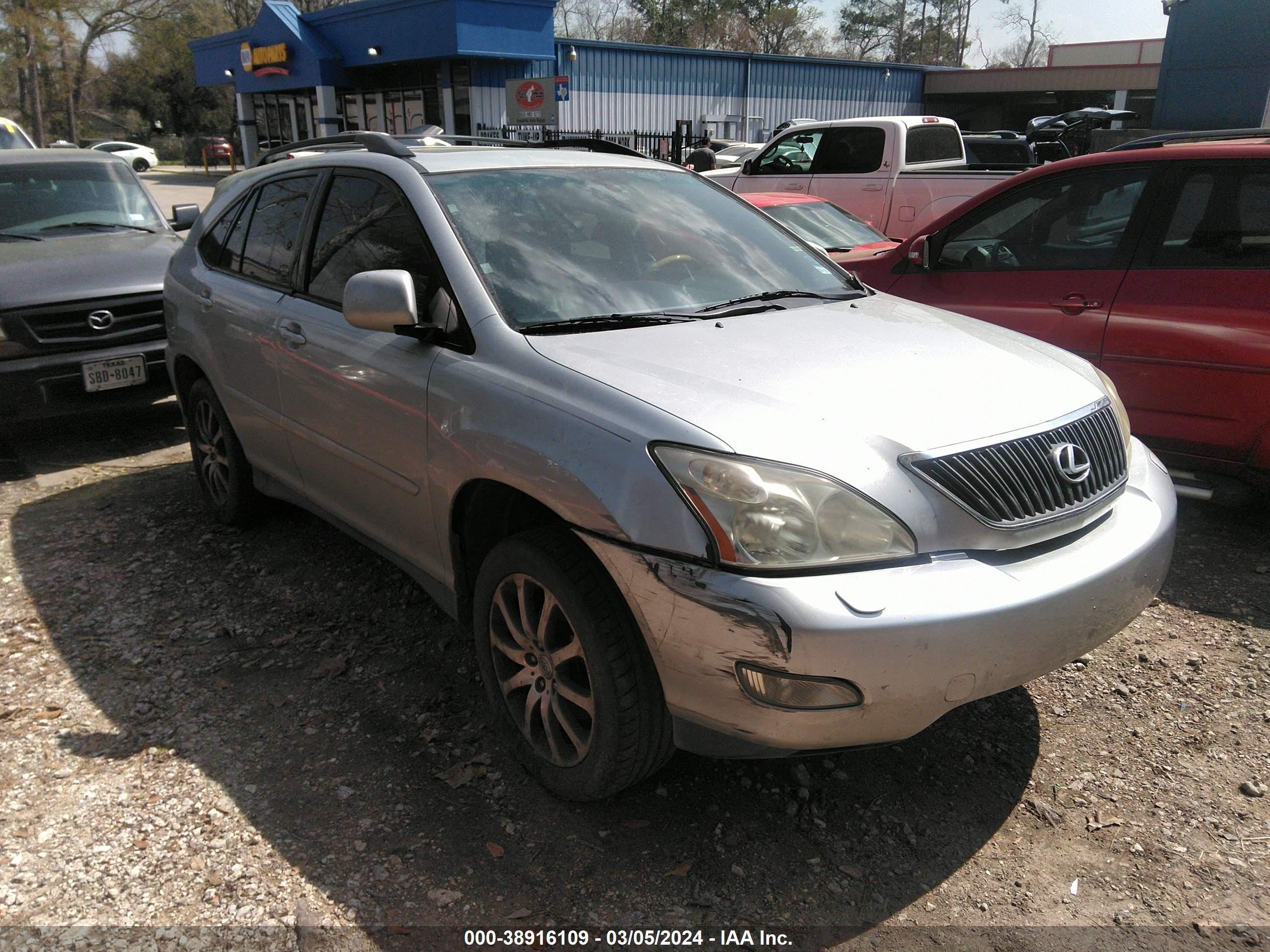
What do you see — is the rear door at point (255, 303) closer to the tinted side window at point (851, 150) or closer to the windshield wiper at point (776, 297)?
the windshield wiper at point (776, 297)

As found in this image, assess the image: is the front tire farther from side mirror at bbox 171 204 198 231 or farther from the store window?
the store window

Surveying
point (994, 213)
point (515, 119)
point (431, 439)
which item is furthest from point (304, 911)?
point (515, 119)

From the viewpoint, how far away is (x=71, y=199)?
287 inches

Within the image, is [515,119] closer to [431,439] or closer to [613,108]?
[613,108]

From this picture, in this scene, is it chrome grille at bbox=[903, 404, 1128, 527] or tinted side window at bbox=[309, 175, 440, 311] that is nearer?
chrome grille at bbox=[903, 404, 1128, 527]

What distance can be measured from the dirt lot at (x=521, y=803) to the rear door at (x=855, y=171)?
7.15 m

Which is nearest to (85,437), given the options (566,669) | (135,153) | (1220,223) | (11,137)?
(566,669)

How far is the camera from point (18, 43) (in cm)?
3791

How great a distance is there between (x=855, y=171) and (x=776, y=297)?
7.86 meters


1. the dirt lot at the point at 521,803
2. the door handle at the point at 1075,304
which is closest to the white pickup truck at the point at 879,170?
the door handle at the point at 1075,304

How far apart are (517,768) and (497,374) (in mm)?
1191

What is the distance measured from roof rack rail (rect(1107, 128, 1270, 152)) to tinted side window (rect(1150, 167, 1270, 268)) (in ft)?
1.07

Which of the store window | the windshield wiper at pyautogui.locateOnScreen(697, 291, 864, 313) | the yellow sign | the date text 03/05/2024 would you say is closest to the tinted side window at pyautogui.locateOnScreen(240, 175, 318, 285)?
the windshield wiper at pyautogui.locateOnScreen(697, 291, 864, 313)

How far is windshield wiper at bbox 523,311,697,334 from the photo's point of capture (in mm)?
2881
